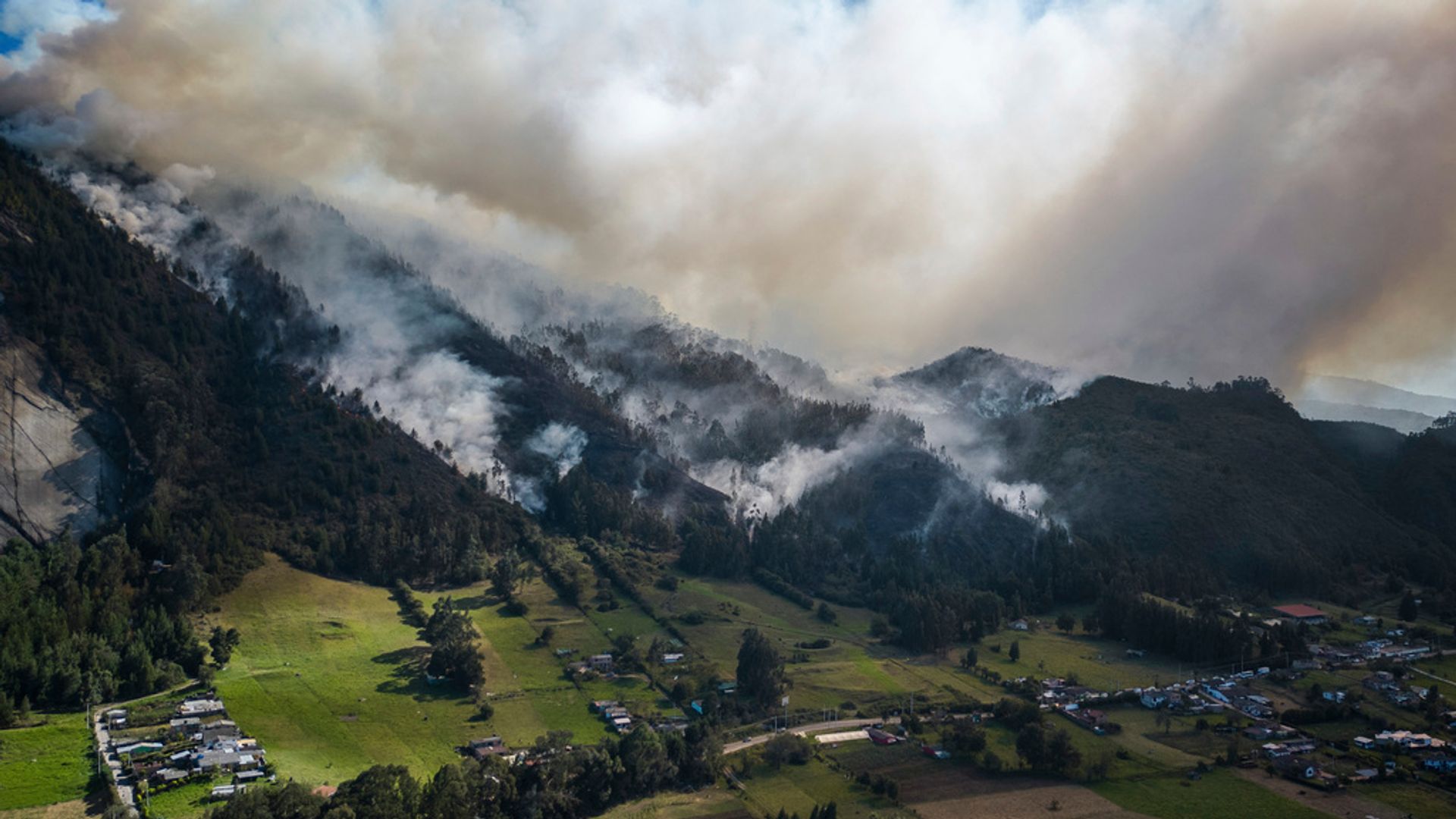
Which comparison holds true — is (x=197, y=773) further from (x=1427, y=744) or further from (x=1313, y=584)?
(x=1313, y=584)

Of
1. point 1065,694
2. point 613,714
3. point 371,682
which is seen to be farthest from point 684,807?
point 1065,694

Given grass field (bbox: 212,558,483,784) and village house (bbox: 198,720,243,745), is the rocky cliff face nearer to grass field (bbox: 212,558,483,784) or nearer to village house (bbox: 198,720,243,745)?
grass field (bbox: 212,558,483,784)

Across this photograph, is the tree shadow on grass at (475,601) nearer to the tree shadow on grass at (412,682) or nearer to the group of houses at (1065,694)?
the tree shadow on grass at (412,682)

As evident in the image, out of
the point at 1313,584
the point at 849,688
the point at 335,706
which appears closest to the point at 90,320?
the point at 335,706

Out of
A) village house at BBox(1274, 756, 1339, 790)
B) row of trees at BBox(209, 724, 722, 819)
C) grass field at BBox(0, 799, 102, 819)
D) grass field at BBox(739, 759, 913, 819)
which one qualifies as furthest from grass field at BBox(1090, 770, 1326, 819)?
grass field at BBox(0, 799, 102, 819)

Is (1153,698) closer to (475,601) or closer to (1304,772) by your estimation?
(1304,772)

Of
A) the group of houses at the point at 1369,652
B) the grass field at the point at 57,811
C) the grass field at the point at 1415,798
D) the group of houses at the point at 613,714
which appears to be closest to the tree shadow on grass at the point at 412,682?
the group of houses at the point at 613,714
